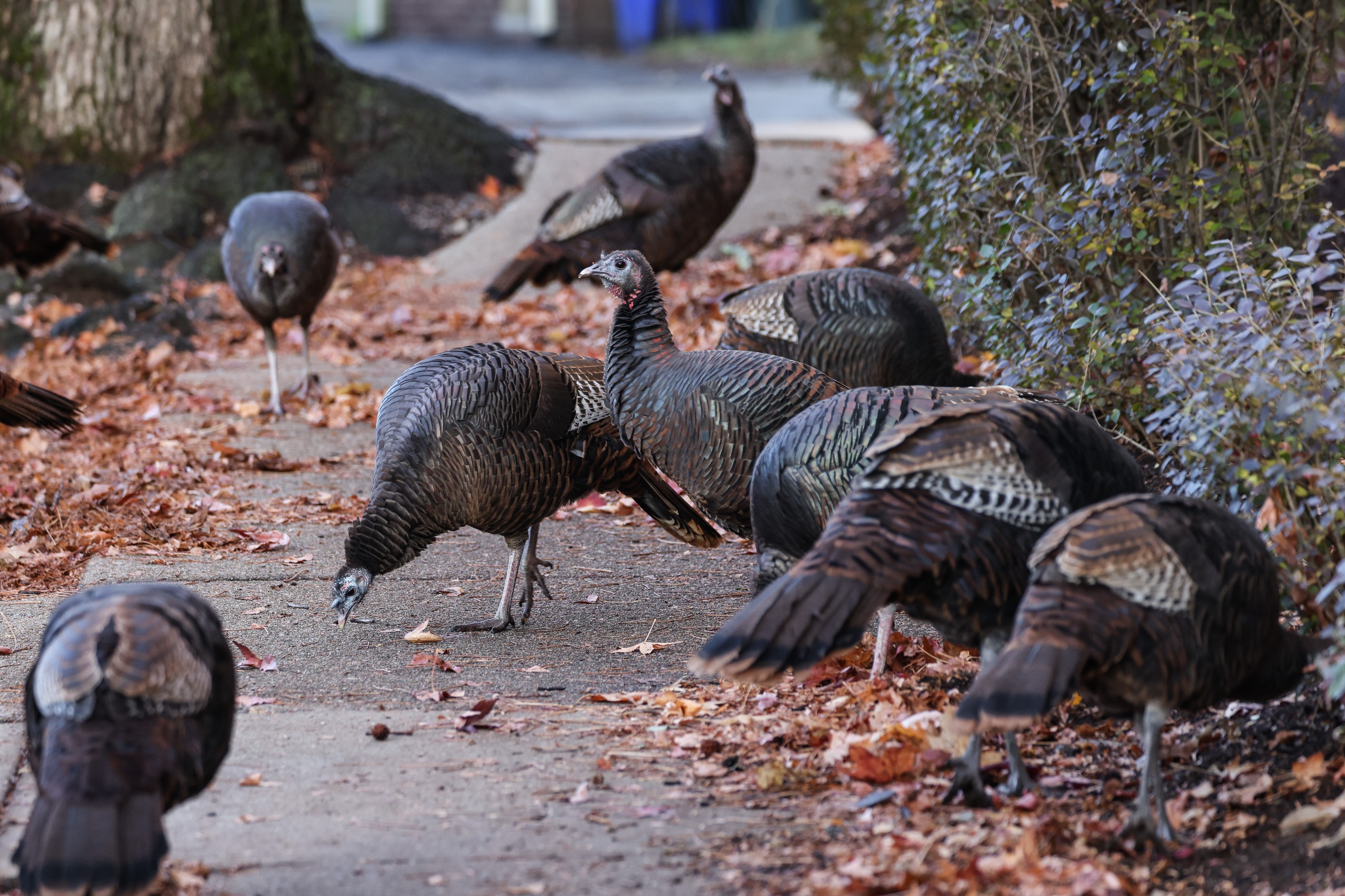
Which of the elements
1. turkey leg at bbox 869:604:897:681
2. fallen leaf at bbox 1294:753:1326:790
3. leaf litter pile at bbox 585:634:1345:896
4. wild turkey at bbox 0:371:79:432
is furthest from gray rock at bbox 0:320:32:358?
fallen leaf at bbox 1294:753:1326:790

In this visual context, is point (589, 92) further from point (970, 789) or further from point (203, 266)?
point (970, 789)

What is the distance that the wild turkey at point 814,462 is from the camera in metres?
4.04

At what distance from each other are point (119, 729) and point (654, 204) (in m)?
5.85

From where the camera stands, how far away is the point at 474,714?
4012 mm

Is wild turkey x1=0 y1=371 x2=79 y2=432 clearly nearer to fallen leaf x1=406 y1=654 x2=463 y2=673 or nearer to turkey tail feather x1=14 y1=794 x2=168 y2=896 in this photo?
fallen leaf x1=406 y1=654 x2=463 y2=673

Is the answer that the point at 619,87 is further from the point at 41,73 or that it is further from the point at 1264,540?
the point at 1264,540

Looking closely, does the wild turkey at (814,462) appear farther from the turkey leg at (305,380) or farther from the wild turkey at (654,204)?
the turkey leg at (305,380)

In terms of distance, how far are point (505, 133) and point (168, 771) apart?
10814mm

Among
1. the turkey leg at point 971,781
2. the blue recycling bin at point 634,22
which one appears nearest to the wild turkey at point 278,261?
the turkey leg at point 971,781

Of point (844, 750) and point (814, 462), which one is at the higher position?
point (814, 462)

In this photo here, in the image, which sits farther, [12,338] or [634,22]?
[634,22]

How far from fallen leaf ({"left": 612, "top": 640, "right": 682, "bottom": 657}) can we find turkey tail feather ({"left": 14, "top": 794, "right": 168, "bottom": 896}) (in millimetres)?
2107

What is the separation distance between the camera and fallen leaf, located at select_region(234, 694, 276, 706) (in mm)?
4145

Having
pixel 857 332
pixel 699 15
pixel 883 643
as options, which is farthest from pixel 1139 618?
pixel 699 15
